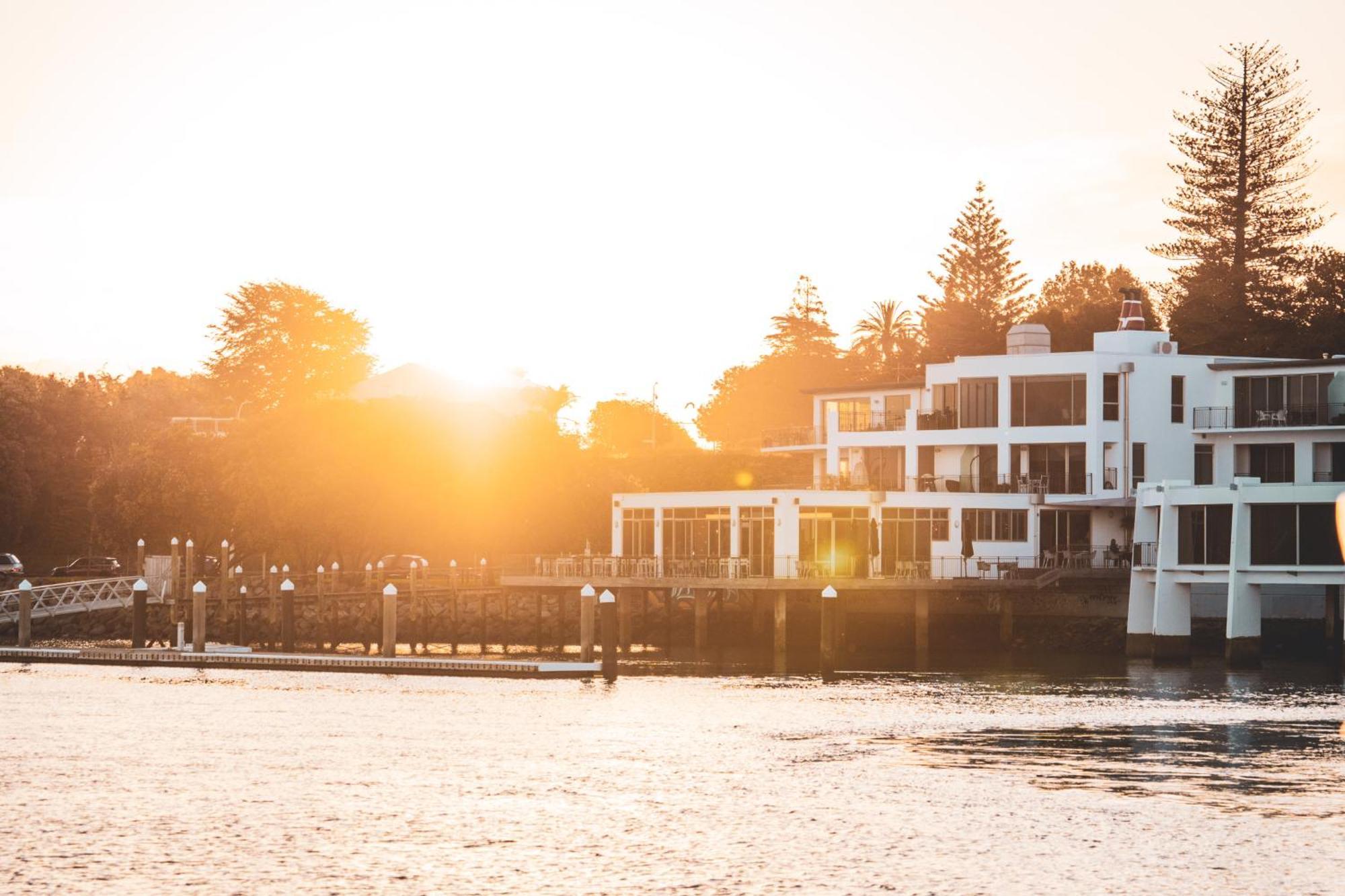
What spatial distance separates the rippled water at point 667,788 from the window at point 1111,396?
26.1m

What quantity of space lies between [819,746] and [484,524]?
181ft

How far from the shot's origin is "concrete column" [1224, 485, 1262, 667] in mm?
68625

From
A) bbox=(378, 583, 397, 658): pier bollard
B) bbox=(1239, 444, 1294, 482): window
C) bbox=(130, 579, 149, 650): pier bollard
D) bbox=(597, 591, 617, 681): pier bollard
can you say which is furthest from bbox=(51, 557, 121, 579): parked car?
bbox=(1239, 444, 1294, 482): window

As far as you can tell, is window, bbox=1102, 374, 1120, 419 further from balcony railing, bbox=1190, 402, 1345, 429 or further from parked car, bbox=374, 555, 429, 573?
parked car, bbox=374, 555, 429, 573

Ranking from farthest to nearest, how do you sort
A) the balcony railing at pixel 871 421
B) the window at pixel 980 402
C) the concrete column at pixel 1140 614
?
the balcony railing at pixel 871 421 → the window at pixel 980 402 → the concrete column at pixel 1140 614

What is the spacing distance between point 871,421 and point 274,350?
61379 mm

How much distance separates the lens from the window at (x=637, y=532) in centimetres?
8512

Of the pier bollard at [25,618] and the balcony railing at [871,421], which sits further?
the balcony railing at [871,421]

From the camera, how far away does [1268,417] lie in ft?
269

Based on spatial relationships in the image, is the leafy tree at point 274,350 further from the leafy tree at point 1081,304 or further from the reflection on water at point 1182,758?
the reflection on water at point 1182,758

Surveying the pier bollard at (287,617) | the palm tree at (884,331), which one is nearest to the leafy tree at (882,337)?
the palm tree at (884,331)

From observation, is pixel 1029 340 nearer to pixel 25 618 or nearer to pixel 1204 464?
pixel 1204 464

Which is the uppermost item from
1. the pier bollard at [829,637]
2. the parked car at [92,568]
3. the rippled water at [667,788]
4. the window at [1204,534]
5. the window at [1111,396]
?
the window at [1111,396]

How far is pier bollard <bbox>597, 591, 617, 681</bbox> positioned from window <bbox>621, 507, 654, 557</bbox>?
24857 mm
